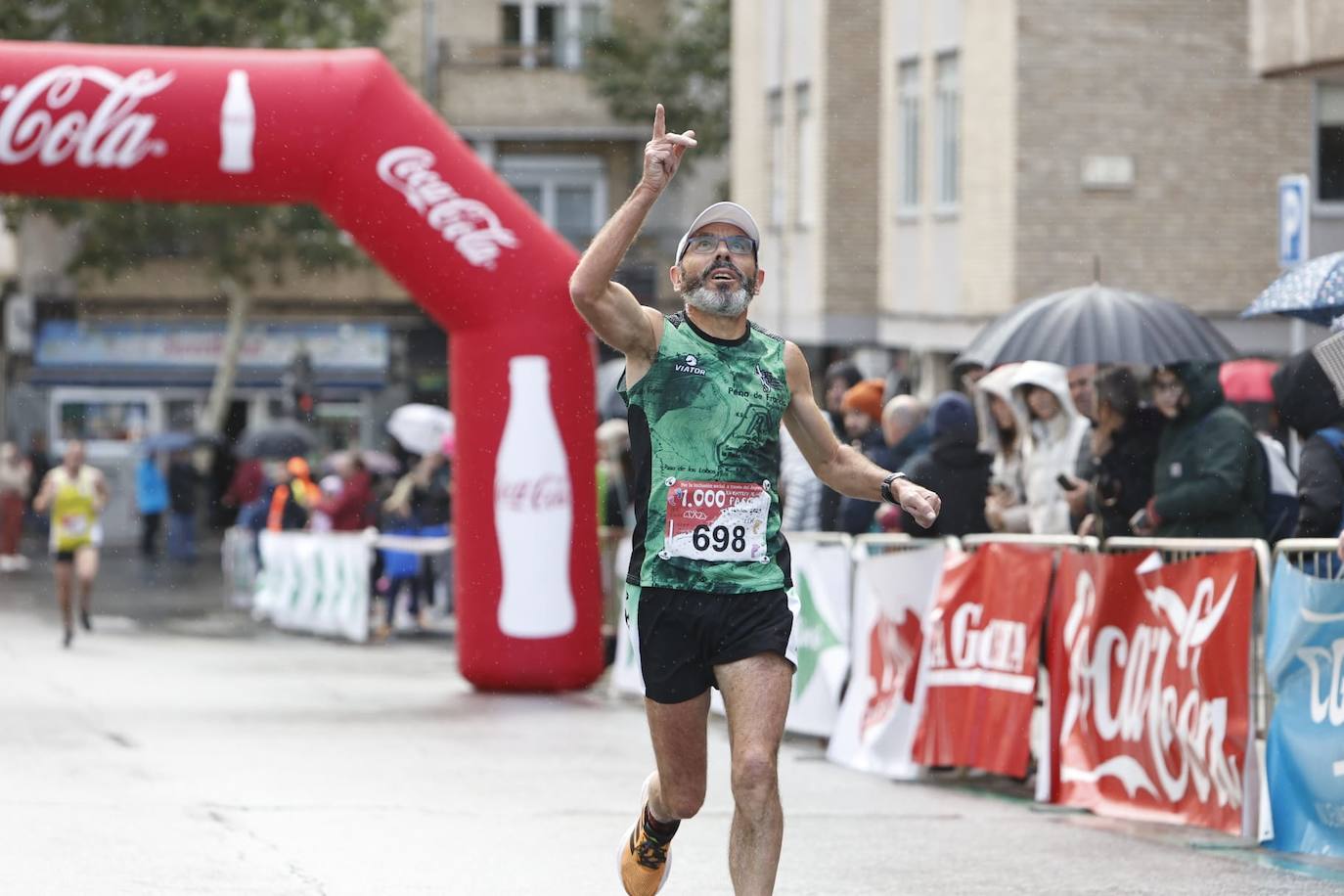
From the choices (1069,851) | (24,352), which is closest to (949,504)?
(1069,851)

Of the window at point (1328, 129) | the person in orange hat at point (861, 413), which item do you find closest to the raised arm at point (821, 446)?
the person in orange hat at point (861, 413)

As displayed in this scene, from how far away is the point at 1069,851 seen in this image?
888 cm

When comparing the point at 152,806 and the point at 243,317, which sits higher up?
the point at 243,317

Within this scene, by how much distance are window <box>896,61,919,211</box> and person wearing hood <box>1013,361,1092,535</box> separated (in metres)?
16.1

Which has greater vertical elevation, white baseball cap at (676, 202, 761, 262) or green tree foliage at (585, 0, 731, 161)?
green tree foliage at (585, 0, 731, 161)

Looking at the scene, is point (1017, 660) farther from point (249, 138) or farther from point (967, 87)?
point (967, 87)

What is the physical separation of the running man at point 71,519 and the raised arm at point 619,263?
608 inches

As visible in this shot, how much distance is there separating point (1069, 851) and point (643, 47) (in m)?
35.1

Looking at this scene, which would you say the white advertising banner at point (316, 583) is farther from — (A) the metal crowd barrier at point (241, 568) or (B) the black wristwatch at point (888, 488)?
(B) the black wristwatch at point (888, 488)

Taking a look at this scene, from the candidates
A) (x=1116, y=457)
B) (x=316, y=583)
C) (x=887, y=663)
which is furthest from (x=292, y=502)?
(x=1116, y=457)

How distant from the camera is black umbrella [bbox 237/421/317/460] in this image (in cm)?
2870

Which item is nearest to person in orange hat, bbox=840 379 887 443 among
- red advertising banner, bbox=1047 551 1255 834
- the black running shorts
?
red advertising banner, bbox=1047 551 1255 834

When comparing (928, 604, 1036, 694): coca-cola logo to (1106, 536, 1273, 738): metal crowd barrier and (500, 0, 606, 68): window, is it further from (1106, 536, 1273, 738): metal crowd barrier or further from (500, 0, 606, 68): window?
(500, 0, 606, 68): window

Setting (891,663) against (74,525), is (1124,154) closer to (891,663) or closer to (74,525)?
(74,525)
